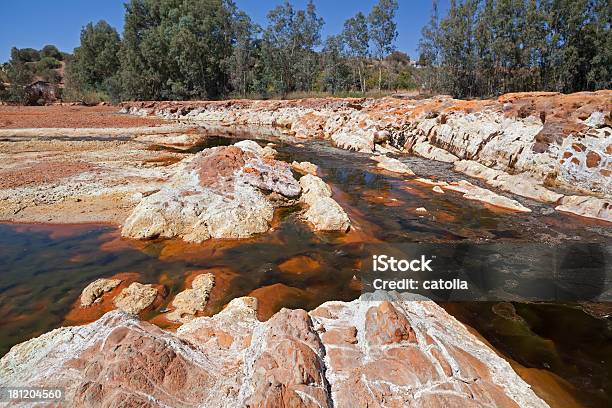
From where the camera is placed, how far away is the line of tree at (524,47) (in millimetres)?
32153

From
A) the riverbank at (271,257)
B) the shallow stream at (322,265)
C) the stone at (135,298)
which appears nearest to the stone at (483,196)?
the riverbank at (271,257)

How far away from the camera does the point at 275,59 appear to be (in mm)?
54281

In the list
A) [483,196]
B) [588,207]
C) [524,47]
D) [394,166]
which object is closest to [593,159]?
[588,207]

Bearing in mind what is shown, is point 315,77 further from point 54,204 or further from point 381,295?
point 381,295

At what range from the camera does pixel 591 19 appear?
32.8 metres

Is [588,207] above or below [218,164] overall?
below

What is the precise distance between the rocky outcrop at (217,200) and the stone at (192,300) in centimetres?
194

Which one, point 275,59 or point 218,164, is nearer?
point 218,164

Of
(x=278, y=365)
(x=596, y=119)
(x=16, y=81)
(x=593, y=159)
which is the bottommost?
(x=278, y=365)

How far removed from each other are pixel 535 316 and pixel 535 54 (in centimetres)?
3919

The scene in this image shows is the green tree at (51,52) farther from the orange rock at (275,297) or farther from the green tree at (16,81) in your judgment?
the orange rock at (275,297)

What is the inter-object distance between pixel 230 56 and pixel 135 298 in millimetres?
57802

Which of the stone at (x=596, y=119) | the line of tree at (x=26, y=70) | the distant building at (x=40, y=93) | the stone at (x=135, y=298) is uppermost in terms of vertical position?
the line of tree at (x=26, y=70)

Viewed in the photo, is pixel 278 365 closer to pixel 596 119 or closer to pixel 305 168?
pixel 305 168
